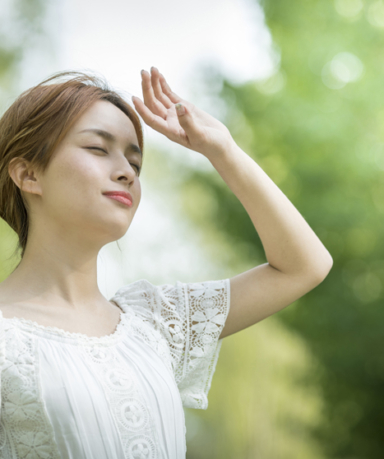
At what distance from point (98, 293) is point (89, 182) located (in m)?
0.20

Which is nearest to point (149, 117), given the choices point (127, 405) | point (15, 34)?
point (127, 405)

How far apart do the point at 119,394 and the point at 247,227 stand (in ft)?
5.16

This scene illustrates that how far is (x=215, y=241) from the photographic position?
216cm

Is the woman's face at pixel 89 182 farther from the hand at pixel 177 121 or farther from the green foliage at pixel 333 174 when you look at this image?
the green foliage at pixel 333 174

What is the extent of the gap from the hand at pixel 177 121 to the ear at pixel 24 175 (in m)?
0.20

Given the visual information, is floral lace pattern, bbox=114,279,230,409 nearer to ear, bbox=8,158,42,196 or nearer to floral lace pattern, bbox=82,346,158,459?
floral lace pattern, bbox=82,346,158,459

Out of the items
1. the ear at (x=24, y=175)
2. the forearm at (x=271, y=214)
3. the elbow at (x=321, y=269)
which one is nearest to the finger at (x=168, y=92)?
the forearm at (x=271, y=214)

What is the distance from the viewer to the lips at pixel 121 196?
0.68 m

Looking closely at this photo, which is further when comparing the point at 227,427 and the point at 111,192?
the point at 227,427

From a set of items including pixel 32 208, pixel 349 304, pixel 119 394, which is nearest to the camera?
pixel 119 394

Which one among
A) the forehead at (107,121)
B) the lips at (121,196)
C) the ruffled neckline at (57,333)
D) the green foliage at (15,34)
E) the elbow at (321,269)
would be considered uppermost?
the green foliage at (15,34)

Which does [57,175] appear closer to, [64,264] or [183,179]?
[64,264]

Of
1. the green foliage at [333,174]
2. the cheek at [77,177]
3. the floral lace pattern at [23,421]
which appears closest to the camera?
the floral lace pattern at [23,421]

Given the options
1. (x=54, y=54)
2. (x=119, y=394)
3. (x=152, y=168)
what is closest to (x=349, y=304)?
(x=152, y=168)
